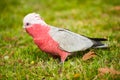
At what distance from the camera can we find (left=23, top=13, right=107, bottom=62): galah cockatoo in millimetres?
4711

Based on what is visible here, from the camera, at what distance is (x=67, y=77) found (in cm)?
424

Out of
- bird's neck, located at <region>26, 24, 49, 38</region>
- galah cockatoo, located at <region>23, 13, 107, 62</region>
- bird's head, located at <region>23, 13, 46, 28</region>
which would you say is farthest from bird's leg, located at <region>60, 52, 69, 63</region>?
bird's head, located at <region>23, 13, 46, 28</region>

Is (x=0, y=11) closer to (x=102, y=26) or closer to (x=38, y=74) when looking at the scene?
(x=102, y=26)

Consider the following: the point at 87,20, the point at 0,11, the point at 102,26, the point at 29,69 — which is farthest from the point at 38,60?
the point at 0,11

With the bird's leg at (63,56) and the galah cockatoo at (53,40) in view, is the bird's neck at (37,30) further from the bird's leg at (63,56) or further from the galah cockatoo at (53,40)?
the bird's leg at (63,56)

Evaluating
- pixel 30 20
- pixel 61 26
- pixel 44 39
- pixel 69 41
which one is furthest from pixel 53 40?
pixel 61 26

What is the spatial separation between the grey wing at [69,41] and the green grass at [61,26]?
0.20m

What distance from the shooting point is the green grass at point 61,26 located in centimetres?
446

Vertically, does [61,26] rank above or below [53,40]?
above

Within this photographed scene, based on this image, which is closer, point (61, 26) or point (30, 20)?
point (30, 20)

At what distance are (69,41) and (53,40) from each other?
0.24 meters

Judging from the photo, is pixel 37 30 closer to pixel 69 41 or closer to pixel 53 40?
pixel 53 40

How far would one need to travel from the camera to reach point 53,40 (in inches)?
186

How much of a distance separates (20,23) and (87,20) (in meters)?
1.75
